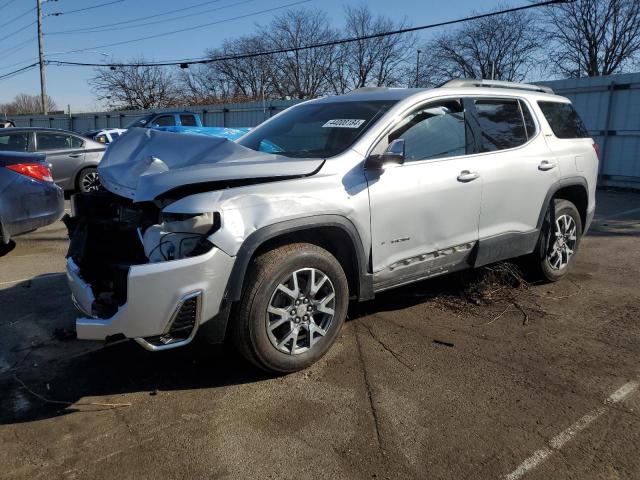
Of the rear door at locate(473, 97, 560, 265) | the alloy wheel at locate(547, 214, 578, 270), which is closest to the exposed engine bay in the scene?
the rear door at locate(473, 97, 560, 265)

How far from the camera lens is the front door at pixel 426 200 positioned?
12.1 feet

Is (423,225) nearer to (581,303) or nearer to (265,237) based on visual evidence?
(265,237)

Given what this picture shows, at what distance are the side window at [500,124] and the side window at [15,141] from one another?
9.36 metres

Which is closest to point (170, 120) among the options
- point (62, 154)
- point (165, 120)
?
point (165, 120)

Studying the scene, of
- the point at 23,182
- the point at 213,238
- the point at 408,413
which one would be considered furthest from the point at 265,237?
the point at 23,182

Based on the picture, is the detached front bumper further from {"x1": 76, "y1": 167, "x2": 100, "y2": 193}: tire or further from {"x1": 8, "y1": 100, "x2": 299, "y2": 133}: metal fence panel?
{"x1": 8, "y1": 100, "x2": 299, "y2": 133}: metal fence panel

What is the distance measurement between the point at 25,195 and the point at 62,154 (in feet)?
16.5

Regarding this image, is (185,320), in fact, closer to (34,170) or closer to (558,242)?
(558,242)

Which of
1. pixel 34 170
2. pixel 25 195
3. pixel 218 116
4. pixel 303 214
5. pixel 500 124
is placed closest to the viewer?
pixel 303 214

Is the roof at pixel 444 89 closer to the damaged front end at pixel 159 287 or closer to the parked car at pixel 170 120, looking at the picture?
the damaged front end at pixel 159 287

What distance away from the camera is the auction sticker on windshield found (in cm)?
389

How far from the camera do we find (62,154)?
1091 cm

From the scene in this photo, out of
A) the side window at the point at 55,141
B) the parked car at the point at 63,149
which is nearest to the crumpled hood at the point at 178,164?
the parked car at the point at 63,149

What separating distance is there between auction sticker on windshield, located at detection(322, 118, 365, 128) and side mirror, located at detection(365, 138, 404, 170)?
1.42 ft
